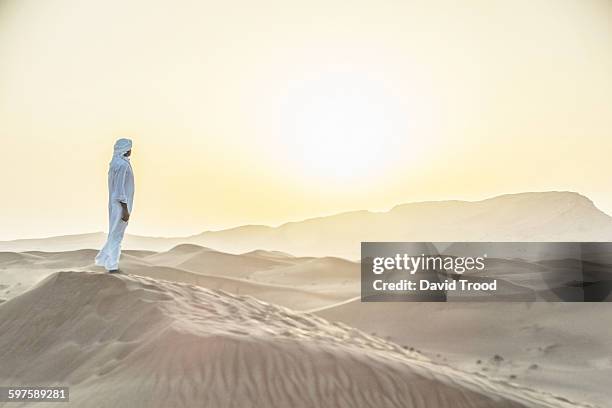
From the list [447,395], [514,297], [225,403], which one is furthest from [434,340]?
[225,403]

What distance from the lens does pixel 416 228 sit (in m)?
46.0

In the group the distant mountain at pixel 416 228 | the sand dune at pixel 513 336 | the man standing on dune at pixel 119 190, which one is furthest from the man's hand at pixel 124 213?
the distant mountain at pixel 416 228

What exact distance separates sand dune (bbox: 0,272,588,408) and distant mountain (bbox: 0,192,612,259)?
31.0m

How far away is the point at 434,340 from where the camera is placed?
13.3m

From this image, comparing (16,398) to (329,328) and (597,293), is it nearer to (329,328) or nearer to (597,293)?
(329,328)

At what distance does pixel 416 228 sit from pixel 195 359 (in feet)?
133

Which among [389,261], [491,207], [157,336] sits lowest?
[157,336]

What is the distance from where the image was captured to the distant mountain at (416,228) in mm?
39500

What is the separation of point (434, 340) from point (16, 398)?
8.35m

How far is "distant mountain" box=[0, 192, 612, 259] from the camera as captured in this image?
39.5m

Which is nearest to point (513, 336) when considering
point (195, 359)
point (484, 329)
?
point (484, 329)

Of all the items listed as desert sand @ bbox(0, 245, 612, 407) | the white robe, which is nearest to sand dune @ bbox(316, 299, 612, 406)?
desert sand @ bbox(0, 245, 612, 407)

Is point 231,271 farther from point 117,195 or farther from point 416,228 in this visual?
point 416,228

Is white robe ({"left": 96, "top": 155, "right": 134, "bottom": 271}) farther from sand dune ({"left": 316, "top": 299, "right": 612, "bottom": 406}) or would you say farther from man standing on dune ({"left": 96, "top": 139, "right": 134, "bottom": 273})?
sand dune ({"left": 316, "top": 299, "right": 612, "bottom": 406})
